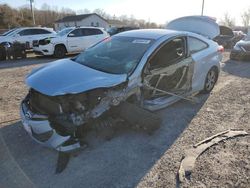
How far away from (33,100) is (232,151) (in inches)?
119

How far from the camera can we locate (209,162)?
12.1 feet

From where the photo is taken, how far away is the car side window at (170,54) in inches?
195

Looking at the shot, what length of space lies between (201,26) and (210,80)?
165cm

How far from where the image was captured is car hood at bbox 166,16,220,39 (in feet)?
23.8

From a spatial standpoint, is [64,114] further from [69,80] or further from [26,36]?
[26,36]

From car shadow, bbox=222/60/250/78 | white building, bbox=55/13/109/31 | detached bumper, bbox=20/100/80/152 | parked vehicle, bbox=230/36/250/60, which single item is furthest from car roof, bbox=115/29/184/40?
white building, bbox=55/13/109/31

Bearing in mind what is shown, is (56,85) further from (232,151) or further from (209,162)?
(232,151)

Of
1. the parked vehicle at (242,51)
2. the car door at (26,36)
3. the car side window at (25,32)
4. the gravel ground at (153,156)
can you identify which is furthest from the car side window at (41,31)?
the gravel ground at (153,156)

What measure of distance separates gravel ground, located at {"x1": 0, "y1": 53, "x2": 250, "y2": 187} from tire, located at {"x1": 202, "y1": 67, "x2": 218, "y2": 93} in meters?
0.87

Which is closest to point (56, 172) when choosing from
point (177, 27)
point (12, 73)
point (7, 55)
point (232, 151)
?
point (232, 151)

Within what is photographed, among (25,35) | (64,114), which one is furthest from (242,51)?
(25,35)

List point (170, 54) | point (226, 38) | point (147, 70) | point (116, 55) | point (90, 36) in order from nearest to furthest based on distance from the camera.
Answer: point (147, 70), point (116, 55), point (170, 54), point (90, 36), point (226, 38)

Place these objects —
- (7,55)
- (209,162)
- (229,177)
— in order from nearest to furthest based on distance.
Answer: (229,177), (209,162), (7,55)

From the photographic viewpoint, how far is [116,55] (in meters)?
4.93
